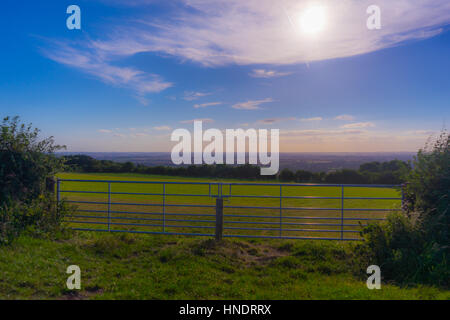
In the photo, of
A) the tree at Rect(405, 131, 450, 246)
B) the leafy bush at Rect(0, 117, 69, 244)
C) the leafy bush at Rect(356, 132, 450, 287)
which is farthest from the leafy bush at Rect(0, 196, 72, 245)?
the tree at Rect(405, 131, 450, 246)

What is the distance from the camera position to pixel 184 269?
16.4ft

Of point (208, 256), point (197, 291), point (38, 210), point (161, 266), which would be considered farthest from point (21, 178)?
point (197, 291)

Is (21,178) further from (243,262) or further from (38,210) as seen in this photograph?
(243,262)

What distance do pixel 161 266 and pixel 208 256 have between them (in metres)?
0.95

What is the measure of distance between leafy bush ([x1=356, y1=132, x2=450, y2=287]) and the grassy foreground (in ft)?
1.64

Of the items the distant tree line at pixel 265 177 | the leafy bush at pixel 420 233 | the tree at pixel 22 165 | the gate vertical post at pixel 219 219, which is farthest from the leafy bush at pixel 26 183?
the distant tree line at pixel 265 177

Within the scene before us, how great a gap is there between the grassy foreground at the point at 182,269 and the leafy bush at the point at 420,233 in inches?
19.7

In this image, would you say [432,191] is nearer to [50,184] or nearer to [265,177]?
[50,184]

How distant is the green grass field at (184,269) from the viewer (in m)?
4.10

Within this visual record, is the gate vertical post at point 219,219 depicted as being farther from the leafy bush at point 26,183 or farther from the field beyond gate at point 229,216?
the leafy bush at point 26,183

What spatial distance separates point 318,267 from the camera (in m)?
5.25

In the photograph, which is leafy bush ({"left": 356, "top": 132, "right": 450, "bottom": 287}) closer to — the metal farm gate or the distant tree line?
the metal farm gate

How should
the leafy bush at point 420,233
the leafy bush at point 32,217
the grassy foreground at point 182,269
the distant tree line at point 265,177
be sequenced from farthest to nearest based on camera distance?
1. the distant tree line at point 265,177
2. the leafy bush at point 32,217
3. the leafy bush at point 420,233
4. the grassy foreground at point 182,269

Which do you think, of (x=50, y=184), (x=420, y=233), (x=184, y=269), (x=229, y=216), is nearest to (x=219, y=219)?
(x=184, y=269)
